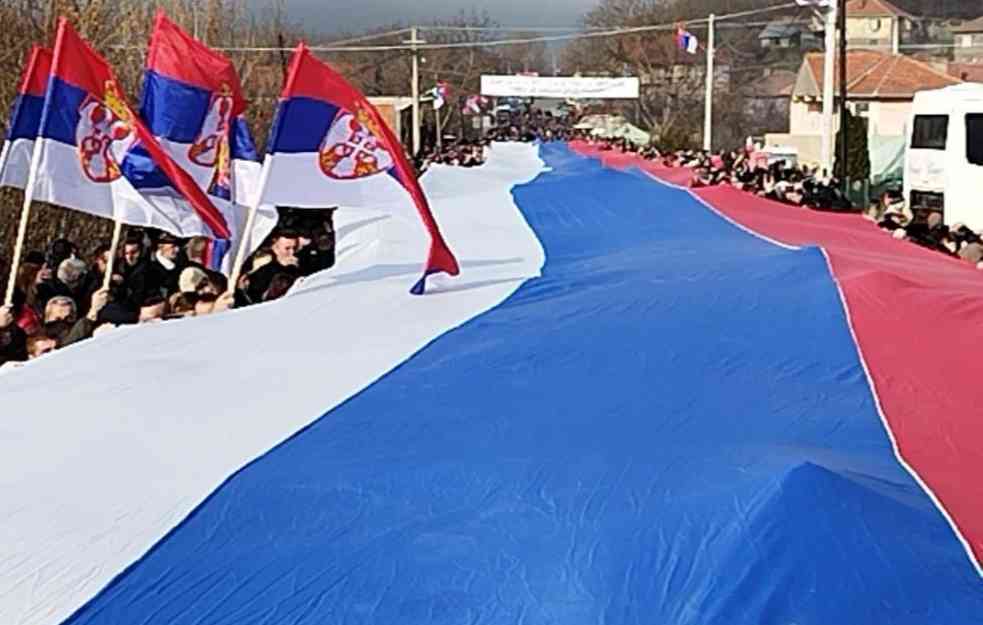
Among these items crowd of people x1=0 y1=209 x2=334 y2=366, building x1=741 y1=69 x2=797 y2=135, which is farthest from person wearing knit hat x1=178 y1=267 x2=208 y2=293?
building x1=741 y1=69 x2=797 y2=135

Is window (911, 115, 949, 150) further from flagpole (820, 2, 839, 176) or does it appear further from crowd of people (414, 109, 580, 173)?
crowd of people (414, 109, 580, 173)

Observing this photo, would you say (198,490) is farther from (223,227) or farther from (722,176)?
(722,176)

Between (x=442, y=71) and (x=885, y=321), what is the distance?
5566cm

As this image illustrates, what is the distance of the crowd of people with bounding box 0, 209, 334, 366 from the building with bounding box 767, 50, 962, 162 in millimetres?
34402

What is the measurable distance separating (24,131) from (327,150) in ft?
8.11

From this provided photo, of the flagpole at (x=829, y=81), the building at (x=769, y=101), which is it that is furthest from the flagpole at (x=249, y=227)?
the building at (x=769, y=101)

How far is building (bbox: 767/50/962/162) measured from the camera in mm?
44875

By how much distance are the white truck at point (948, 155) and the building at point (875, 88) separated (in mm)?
22550

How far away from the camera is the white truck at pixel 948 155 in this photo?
17703 millimetres

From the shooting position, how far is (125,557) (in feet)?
11.4

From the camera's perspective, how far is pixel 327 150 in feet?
23.9

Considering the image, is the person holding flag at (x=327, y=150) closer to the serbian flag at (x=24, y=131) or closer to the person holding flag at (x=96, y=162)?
the person holding flag at (x=96, y=162)

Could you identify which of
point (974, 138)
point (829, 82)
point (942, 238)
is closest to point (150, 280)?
point (942, 238)

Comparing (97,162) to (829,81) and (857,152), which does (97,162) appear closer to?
(829,81)
